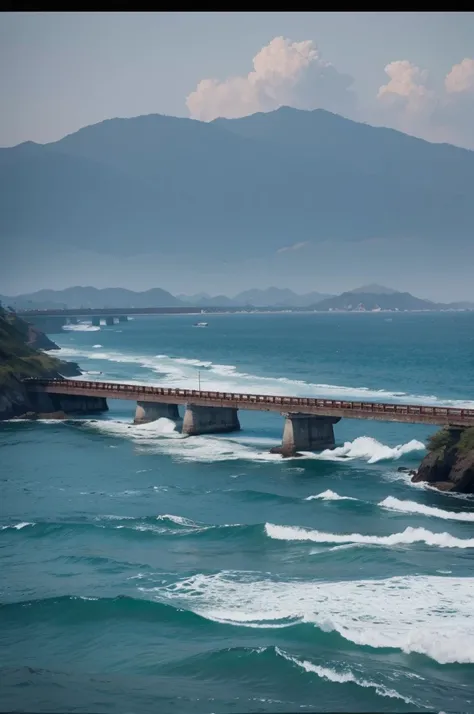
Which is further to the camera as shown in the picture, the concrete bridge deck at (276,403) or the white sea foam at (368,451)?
the white sea foam at (368,451)

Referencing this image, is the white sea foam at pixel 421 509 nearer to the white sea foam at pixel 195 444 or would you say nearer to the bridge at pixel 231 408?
the bridge at pixel 231 408

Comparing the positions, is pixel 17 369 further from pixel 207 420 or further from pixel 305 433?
pixel 305 433

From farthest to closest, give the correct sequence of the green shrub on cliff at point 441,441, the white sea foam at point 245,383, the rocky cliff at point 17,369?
the white sea foam at point 245,383
the rocky cliff at point 17,369
the green shrub on cliff at point 441,441

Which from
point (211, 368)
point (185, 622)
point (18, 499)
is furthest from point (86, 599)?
point (211, 368)

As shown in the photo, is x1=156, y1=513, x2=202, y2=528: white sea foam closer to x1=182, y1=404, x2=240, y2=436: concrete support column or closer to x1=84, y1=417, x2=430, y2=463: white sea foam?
x1=84, y1=417, x2=430, y2=463: white sea foam

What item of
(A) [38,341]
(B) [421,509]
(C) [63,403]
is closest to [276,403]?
(B) [421,509]

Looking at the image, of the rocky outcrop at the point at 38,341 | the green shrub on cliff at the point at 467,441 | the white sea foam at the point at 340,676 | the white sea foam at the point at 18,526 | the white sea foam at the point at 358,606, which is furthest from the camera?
the rocky outcrop at the point at 38,341

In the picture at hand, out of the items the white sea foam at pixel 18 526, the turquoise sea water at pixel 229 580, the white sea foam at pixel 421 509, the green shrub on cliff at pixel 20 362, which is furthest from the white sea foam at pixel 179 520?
the green shrub on cliff at pixel 20 362
